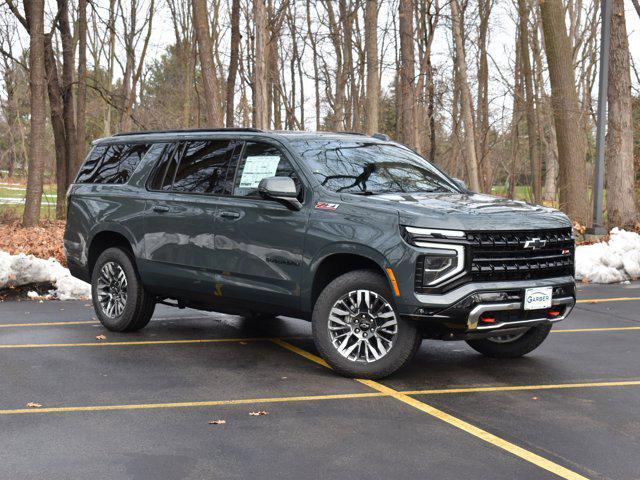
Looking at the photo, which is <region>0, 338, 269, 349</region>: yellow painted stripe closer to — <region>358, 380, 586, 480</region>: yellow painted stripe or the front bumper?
<region>358, 380, 586, 480</region>: yellow painted stripe

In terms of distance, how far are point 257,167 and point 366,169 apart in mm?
1007

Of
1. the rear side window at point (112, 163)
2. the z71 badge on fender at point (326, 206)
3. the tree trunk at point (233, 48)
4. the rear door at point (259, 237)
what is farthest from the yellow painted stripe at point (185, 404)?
the tree trunk at point (233, 48)

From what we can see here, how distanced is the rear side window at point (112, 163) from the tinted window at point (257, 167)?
5.36 ft

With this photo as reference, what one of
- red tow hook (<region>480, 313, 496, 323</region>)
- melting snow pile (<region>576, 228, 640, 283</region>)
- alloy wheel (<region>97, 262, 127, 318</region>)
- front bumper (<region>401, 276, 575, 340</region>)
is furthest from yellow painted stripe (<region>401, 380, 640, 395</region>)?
melting snow pile (<region>576, 228, 640, 283</region>)

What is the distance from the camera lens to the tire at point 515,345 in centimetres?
816

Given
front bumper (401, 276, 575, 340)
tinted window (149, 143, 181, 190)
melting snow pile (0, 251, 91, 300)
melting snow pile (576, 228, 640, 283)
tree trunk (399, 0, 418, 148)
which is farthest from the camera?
tree trunk (399, 0, 418, 148)

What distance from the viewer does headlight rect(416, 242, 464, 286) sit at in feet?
22.1

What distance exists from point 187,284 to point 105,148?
2.33 m

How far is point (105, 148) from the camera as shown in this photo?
33.2ft

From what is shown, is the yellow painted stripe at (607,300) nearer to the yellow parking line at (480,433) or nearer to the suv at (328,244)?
the suv at (328,244)

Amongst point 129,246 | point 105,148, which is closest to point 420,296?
point 129,246

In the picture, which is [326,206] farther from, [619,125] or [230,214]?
[619,125]

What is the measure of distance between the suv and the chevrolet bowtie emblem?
0.04 feet

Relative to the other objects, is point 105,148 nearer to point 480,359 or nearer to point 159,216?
point 159,216
